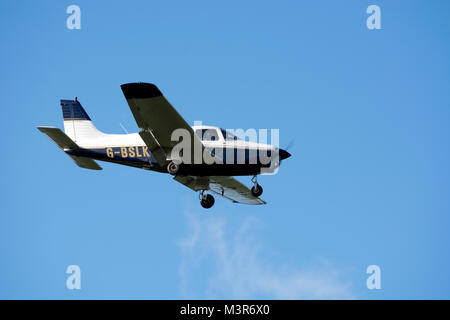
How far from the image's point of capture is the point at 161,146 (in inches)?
890

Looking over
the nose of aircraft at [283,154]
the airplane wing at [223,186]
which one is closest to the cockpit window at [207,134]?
the nose of aircraft at [283,154]

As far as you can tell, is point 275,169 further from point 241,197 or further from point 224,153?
point 241,197

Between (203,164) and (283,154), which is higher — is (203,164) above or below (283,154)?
below

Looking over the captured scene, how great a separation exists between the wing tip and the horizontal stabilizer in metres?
4.91

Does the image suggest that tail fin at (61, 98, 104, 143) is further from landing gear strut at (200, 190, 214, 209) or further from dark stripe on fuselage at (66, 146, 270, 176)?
landing gear strut at (200, 190, 214, 209)

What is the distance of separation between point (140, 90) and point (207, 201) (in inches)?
261

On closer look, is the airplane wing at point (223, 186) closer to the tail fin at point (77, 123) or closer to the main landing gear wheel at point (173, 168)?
the main landing gear wheel at point (173, 168)

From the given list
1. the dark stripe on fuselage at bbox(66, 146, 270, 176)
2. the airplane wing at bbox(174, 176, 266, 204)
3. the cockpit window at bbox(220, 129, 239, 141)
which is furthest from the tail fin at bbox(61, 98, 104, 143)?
the cockpit window at bbox(220, 129, 239, 141)

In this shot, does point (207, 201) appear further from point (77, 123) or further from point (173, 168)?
point (77, 123)

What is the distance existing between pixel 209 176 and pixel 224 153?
2203mm

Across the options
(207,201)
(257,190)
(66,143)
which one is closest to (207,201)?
(207,201)

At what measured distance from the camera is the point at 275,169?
74.2 ft

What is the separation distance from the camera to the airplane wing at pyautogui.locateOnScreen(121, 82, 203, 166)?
807 inches
